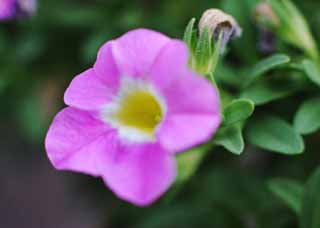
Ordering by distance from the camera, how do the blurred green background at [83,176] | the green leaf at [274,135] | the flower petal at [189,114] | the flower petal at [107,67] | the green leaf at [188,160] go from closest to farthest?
1. the flower petal at [189,114]
2. the flower petal at [107,67]
3. the green leaf at [274,135]
4. the green leaf at [188,160]
5. the blurred green background at [83,176]

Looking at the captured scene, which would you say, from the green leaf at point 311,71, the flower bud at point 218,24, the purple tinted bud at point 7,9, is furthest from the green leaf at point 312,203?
the purple tinted bud at point 7,9

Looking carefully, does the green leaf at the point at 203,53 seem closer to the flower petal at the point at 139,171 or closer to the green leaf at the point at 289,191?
the flower petal at the point at 139,171

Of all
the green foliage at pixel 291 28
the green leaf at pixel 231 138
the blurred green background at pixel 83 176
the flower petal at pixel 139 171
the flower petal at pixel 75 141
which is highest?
the flower petal at pixel 75 141

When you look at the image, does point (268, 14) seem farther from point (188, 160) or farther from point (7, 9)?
point (7, 9)

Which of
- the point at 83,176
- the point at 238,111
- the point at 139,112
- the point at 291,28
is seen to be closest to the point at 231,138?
the point at 238,111

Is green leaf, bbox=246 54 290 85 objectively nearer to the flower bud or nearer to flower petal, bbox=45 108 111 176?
the flower bud

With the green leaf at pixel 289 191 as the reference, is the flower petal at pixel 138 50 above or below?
above

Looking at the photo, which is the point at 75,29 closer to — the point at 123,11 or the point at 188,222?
the point at 123,11
